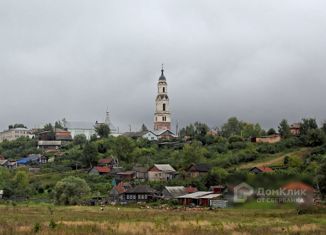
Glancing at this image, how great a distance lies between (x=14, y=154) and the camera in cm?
14862

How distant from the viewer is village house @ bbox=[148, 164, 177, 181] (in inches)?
3674

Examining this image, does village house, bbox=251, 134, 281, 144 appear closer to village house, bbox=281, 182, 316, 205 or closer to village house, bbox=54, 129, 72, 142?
village house, bbox=281, 182, 316, 205

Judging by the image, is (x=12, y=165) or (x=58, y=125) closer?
(x=12, y=165)

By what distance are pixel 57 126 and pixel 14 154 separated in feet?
147

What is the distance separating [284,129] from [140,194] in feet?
164

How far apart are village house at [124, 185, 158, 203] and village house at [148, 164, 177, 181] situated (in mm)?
13684

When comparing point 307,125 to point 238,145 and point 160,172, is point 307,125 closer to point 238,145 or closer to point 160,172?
point 238,145

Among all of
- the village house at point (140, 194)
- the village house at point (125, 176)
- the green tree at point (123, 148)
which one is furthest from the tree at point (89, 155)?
the village house at point (140, 194)

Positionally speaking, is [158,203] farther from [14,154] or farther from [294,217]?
[14,154]

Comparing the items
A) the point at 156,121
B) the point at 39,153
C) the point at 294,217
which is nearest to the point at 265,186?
the point at 294,217

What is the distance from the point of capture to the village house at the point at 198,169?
8765 cm

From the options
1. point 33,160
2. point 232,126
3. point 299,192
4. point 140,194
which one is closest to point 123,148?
point 33,160

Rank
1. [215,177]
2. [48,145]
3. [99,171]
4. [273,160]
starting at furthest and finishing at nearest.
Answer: [48,145], [99,171], [273,160], [215,177]

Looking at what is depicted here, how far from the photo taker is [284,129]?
116688mm
